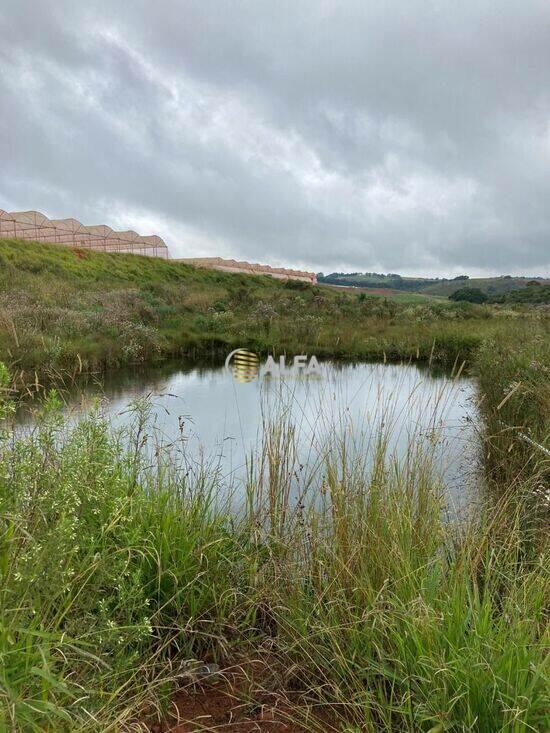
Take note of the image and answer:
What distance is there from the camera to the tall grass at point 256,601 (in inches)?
45.7

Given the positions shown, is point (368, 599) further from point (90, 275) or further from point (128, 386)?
point (90, 275)

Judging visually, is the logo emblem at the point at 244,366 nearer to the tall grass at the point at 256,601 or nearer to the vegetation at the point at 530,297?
the tall grass at the point at 256,601

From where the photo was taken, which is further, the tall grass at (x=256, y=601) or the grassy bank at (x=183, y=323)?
the grassy bank at (x=183, y=323)

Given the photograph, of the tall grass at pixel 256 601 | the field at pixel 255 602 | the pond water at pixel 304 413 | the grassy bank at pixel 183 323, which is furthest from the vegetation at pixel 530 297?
the tall grass at pixel 256 601

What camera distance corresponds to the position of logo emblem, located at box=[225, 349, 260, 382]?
818 cm

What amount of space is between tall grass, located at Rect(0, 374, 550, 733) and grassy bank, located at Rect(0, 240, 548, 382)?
4383 millimetres

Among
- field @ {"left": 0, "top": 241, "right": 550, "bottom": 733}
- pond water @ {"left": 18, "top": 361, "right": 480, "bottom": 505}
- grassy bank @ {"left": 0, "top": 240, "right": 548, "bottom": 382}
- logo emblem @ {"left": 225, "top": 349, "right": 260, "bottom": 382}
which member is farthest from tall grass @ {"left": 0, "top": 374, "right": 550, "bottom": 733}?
logo emblem @ {"left": 225, "top": 349, "right": 260, "bottom": 382}

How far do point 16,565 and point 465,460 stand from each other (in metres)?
3.61

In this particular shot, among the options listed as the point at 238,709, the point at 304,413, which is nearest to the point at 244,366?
the point at 304,413

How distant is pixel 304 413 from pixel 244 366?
644 cm

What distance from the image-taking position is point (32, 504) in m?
1.40

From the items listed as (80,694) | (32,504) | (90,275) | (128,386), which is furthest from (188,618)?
(90,275)

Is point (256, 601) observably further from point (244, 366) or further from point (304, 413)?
point (244, 366)

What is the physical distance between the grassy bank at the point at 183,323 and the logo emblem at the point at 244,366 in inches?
26.5
